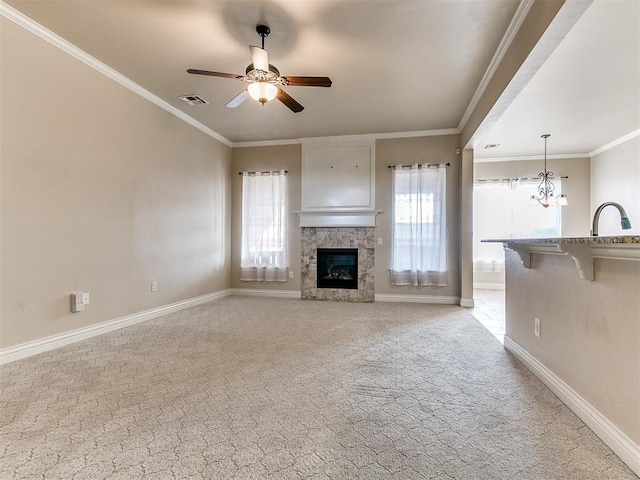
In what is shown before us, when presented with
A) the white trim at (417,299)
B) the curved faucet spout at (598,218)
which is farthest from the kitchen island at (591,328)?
the white trim at (417,299)

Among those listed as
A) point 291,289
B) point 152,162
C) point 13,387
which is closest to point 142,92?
point 152,162

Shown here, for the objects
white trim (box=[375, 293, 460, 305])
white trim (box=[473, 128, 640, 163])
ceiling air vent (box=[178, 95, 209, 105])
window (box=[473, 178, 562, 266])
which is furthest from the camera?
window (box=[473, 178, 562, 266])

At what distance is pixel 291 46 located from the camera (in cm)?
295

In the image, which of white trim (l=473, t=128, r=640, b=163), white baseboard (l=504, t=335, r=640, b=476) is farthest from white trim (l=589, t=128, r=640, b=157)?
white baseboard (l=504, t=335, r=640, b=476)

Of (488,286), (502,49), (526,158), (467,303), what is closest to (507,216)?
(526,158)

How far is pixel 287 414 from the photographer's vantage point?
1.76 metres

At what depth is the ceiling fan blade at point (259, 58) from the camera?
2478mm

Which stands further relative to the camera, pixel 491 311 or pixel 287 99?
pixel 491 311

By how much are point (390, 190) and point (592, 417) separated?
4156mm

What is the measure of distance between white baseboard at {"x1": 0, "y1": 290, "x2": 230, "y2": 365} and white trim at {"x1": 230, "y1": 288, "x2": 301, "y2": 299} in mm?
1225

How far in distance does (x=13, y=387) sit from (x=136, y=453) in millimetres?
1368

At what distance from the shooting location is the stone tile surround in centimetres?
541

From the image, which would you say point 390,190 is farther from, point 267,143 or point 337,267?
point 267,143

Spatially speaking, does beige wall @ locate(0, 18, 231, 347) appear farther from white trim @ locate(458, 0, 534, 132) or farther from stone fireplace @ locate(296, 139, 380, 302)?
white trim @ locate(458, 0, 534, 132)
